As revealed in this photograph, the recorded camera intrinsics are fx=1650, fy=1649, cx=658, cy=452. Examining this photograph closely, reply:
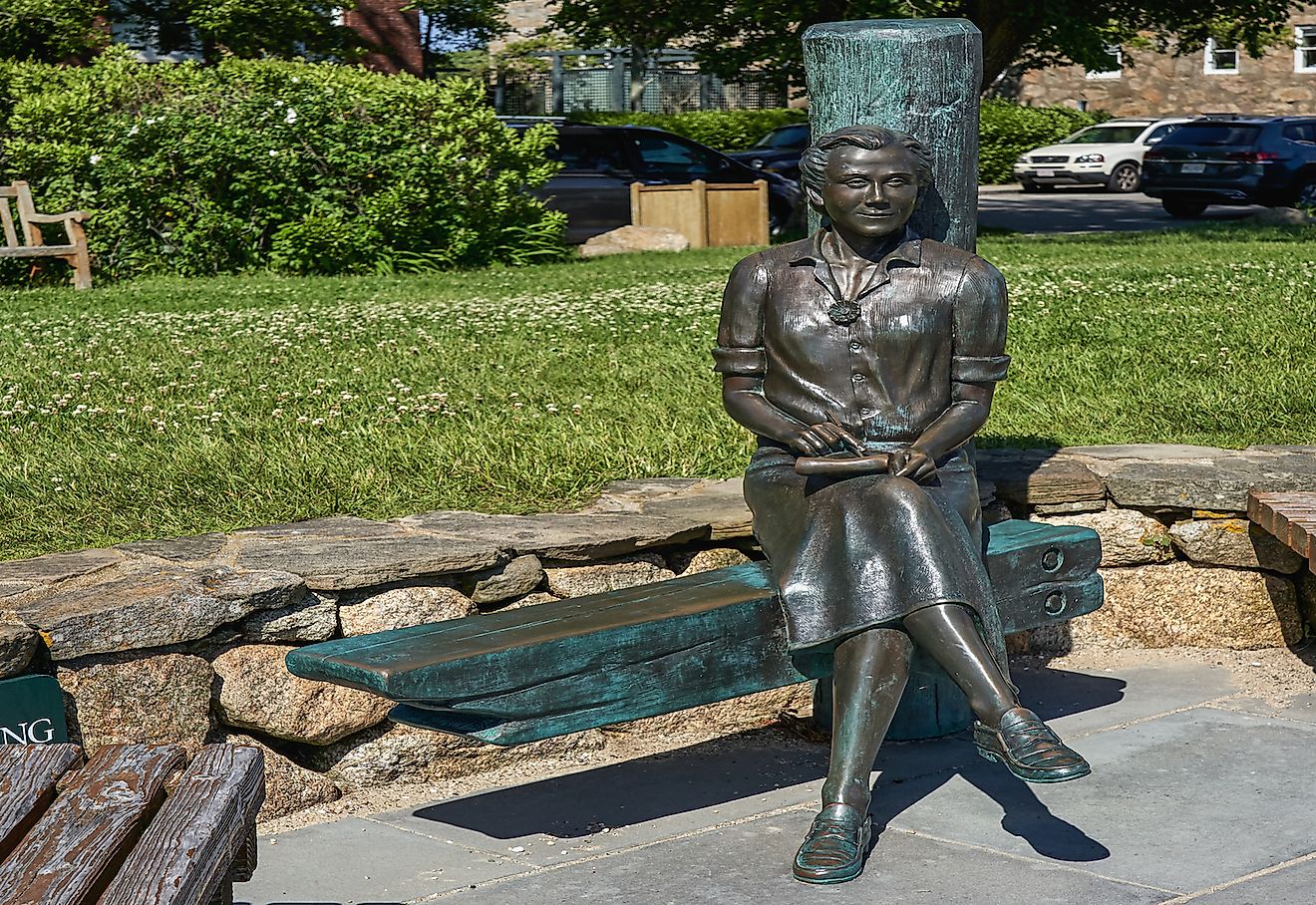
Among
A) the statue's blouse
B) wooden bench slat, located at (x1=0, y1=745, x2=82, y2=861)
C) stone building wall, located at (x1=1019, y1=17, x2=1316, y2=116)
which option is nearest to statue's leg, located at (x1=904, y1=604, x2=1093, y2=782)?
the statue's blouse

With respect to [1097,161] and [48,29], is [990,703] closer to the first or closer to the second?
[48,29]

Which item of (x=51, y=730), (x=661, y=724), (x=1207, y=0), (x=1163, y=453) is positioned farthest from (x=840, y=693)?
(x=1207, y=0)

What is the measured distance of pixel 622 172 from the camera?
60.7 feet

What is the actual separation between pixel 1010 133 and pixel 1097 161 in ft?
13.9

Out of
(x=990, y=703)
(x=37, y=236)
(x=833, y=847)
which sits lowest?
(x=833, y=847)

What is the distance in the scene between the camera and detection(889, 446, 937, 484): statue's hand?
367 centimetres

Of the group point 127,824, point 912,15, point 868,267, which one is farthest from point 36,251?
point 912,15

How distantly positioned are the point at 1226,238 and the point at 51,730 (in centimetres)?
1359

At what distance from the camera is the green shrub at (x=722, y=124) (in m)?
32.8

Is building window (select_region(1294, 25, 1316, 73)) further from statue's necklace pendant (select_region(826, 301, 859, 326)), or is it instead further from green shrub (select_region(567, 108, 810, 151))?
statue's necklace pendant (select_region(826, 301, 859, 326))

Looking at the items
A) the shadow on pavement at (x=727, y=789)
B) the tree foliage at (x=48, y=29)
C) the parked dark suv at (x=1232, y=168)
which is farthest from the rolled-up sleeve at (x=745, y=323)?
the parked dark suv at (x=1232, y=168)

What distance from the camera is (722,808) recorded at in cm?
400

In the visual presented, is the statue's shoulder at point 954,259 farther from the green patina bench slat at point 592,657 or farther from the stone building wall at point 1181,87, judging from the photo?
the stone building wall at point 1181,87

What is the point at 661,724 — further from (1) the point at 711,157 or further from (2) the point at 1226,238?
(1) the point at 711,157
